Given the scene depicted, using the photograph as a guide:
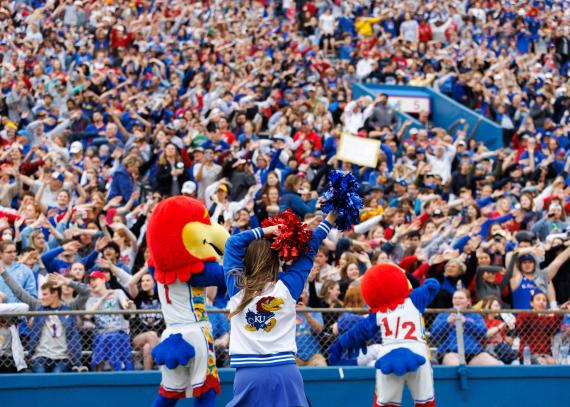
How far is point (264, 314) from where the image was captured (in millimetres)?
5566

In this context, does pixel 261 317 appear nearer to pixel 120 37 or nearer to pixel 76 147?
pixel 76 147

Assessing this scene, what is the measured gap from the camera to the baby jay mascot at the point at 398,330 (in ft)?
23.7

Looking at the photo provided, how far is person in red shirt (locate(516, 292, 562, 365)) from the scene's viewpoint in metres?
9.02

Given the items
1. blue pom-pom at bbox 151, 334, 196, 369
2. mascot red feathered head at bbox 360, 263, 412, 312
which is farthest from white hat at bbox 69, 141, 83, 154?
blue pom-pom at bbox 151, 334, 196, 369

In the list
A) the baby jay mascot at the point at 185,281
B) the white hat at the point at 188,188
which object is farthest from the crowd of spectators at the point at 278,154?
the baby jay mascot at the point at 185,281

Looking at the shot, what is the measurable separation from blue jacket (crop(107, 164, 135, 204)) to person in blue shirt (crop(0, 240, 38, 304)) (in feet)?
11.8

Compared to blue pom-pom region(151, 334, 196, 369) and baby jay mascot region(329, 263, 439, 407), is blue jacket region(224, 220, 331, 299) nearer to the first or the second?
blue pom-pom region(151, 334, 196, 369)

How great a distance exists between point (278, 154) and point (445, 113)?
711cm

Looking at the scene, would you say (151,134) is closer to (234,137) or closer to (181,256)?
(234,137)

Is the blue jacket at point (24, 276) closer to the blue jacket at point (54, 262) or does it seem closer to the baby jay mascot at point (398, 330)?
the blue jacket at point (54, 262)

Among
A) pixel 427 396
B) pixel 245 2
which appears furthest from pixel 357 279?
pixel 245 2

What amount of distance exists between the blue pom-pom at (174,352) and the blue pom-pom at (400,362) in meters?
1.56

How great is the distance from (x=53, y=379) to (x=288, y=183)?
4859 millimetres

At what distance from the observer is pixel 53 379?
8414mm
